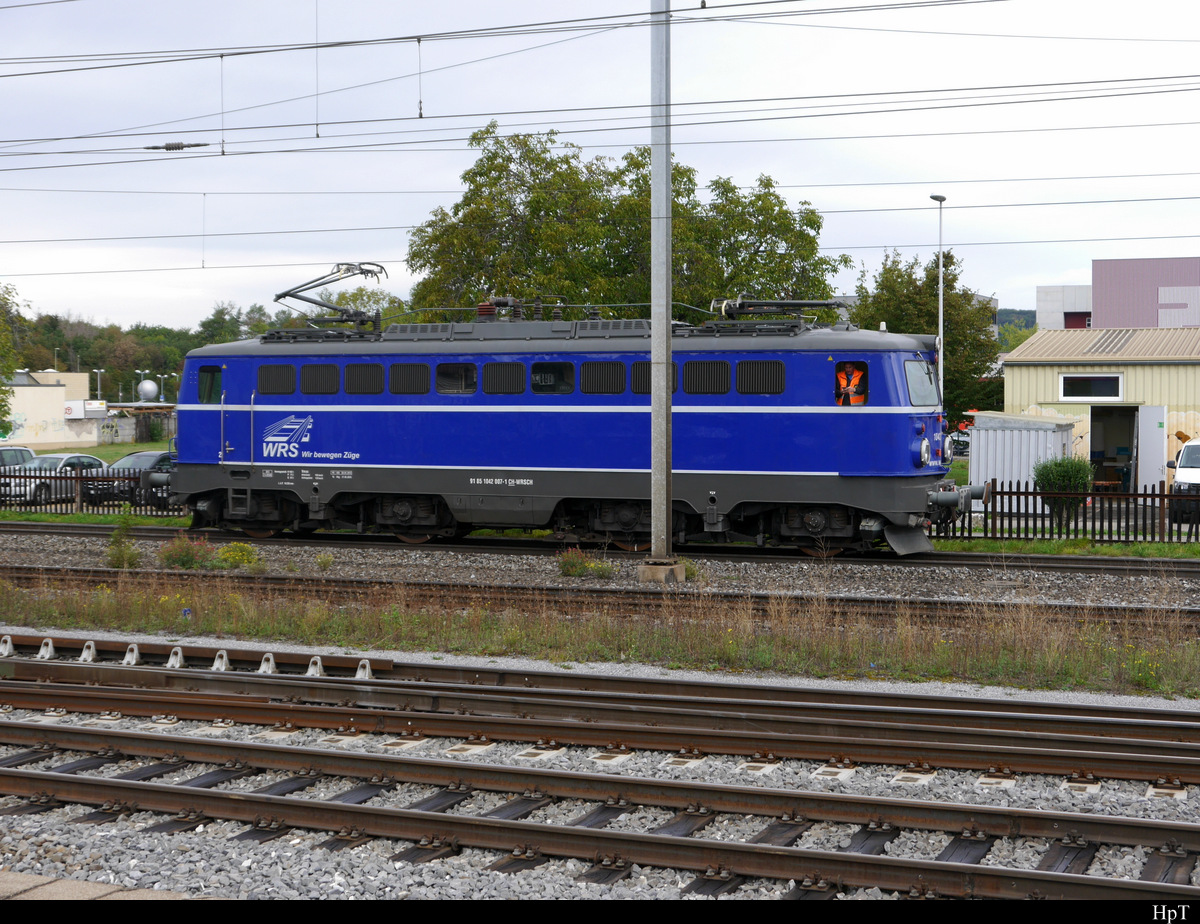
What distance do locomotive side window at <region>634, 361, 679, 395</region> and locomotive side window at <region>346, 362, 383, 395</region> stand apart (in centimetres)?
489

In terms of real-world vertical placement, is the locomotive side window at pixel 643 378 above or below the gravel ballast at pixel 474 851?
above

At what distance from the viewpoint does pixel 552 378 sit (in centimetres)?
1966

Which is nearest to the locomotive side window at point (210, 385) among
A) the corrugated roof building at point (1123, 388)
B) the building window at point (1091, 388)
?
the corrugated roof building at point (1123, 388)

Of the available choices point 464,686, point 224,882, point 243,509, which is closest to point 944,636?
point 464,686

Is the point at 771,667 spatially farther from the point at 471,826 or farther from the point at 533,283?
the point at 533,283

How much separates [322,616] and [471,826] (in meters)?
7.19

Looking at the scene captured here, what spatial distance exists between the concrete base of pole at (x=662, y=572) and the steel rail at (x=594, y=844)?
986cm

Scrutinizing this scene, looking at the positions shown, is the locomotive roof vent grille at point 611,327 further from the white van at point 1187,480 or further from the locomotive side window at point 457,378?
the white van at point 1187,480

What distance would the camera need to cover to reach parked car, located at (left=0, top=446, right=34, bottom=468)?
3722 cm

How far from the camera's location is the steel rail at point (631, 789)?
21.4 ft

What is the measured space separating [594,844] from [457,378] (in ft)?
48.1

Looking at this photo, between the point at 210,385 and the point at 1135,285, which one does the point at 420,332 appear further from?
the point at 1135,285

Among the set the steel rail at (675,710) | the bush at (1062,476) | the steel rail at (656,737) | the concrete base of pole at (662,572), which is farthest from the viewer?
the bush at (1062,476)

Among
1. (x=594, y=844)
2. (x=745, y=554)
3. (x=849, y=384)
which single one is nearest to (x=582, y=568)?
(x=745, y=554)
